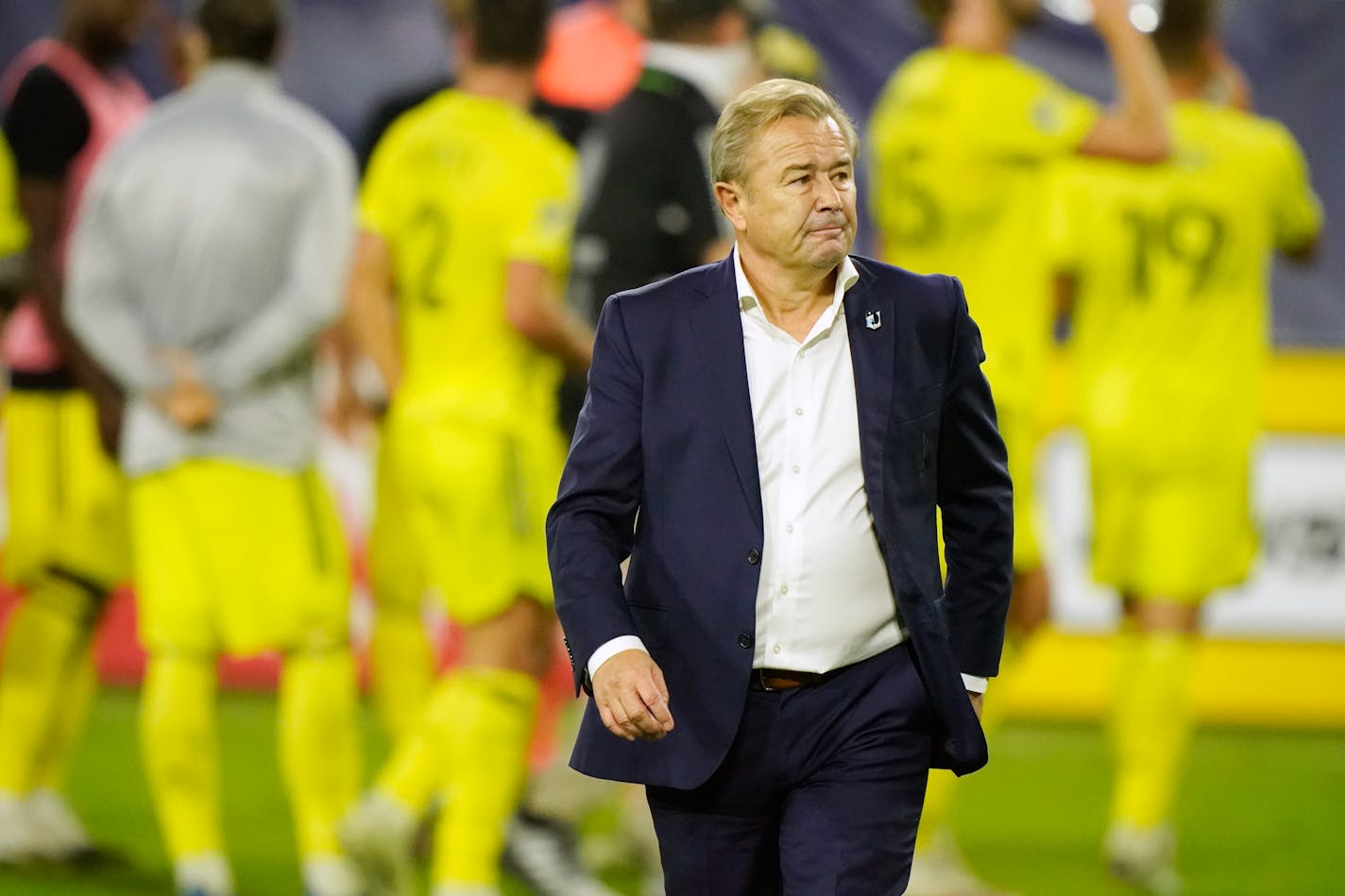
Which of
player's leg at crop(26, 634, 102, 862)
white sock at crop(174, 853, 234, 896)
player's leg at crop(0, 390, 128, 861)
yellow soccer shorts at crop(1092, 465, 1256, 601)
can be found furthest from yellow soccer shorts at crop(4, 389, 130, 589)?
yellow soccer shorts at crop(1092, 465, 1256, 601)

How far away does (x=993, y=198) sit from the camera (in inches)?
211

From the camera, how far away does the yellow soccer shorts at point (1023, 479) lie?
530 cm

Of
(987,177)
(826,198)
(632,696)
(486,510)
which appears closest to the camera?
(632,696)

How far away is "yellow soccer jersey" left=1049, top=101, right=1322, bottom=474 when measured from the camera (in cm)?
580

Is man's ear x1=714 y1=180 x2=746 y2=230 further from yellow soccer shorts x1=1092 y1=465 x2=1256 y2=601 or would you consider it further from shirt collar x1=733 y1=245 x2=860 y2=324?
yellow soccer shorts x1=1092 y1=465 x2=1256 y2=601

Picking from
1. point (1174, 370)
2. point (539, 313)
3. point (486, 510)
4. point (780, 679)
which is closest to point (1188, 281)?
point (1174, 370)

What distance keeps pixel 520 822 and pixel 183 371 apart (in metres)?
1.59

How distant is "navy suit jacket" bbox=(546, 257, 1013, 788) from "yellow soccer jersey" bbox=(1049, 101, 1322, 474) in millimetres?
2991

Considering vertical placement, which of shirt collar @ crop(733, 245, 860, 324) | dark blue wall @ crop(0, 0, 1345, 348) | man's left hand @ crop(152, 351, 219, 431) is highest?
dark blue wall @ crop(0, 0, 1345, 348)

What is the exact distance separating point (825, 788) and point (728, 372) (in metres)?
0.60

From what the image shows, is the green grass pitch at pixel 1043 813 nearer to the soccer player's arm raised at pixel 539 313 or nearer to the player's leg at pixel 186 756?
the player's leg at pixel 186 756

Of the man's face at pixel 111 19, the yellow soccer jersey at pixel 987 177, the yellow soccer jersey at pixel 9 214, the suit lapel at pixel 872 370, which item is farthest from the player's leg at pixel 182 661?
the suit lapel at pixel 872 370

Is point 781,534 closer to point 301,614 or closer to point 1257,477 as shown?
point 301,614

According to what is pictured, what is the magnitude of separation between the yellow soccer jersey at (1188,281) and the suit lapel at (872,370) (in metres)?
3.06
